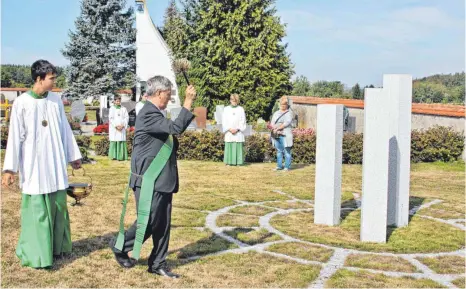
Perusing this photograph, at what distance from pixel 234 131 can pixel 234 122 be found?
24 cm

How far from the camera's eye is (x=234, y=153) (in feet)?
48.8

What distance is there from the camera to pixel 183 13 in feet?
116

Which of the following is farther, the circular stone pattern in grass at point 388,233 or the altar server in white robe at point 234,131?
the altar server in white robe at point 234,131

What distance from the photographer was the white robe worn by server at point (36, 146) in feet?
19.1

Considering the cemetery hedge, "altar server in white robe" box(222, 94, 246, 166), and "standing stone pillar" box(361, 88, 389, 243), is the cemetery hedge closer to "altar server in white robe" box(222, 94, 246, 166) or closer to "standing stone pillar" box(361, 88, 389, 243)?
"altar server in white robe" box(222, 94, 246, 166)

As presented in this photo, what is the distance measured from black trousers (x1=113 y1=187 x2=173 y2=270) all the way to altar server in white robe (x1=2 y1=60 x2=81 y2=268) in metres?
0.89

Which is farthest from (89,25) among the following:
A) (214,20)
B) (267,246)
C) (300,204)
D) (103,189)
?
(267,246)

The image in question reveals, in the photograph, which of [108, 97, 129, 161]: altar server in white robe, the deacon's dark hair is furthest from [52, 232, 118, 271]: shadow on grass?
[108, 97, 129, 161]: altar server in white robe

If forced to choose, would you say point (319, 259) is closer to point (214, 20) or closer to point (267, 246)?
point (267, 246)

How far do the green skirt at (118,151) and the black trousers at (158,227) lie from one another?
32.3ft

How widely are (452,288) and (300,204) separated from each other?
14.3 feet

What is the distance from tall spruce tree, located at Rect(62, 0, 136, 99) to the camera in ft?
112

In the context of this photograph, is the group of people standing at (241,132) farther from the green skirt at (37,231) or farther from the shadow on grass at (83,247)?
the green skirt at (37,231)

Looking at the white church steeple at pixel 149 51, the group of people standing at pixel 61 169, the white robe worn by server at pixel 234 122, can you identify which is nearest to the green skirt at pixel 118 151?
the white robe worn by server at pixel 234 122
